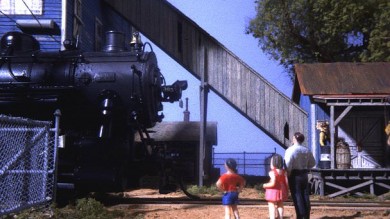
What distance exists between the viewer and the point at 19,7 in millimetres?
16266

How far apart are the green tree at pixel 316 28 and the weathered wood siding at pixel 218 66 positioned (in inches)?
369

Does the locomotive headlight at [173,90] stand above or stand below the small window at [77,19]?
below

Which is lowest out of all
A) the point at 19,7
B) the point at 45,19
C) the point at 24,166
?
the point at 24,166

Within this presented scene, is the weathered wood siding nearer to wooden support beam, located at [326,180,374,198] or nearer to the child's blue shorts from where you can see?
wooden support beam, located at [326,180,374,198]

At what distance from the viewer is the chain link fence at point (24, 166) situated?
7.16 metres

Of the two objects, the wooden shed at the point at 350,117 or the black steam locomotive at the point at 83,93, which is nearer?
the black steam locomotive at the point at 83,93

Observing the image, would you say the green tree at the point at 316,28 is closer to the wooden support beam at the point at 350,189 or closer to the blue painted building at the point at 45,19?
the wooden support beam at the point at 350,189

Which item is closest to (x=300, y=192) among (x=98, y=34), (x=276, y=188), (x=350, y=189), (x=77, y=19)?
(x=276, y=188)

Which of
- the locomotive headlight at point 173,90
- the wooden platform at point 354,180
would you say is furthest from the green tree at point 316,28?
the locomotive headlight at point 173,90

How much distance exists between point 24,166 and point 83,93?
8.96ft

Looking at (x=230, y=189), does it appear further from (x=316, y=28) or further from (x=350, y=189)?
(x=316, y=28)

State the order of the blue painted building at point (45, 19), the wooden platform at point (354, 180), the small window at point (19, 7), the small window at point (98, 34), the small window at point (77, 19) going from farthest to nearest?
the small window at point (98, 34) < the small window at point (77, 19) < the small window at point (19, 7) < the blue painted building at point (45, 19) < the wooden platform at point (354, 180)

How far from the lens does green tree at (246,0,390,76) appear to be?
2539 centimetres

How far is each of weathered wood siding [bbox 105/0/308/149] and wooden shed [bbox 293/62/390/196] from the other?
3.33 feet
